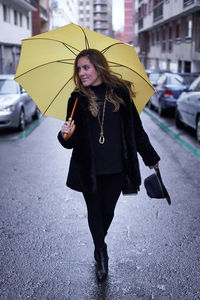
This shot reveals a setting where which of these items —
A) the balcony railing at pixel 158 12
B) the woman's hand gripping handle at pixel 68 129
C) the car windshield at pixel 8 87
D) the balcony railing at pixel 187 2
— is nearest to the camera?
the woman's hand gripping handle at pixel 68 129

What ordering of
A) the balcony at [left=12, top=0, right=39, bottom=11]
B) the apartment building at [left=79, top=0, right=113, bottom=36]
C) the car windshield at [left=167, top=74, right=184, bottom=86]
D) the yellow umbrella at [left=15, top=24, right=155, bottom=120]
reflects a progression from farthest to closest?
the apartment building at [left=79, top=0, right=113, bottom=36], the balcony at [left=12, top=0, right=39, bottom=11], the car windshield at [left=167, top=74, right=184, bottom=86], the yellow umbrella at [left=15, top=24, right=155, bottom=120]

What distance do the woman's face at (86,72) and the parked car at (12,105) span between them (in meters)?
7.69

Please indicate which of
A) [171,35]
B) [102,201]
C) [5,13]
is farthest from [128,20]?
[102,201]

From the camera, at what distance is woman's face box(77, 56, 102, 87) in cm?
290

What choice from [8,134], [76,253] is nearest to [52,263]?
[76,253]

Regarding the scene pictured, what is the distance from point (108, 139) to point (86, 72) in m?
0.51

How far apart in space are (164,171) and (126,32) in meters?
143

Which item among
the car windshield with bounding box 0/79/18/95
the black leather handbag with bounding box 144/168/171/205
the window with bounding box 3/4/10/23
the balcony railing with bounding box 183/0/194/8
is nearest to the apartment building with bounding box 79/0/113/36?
the window with bounding box 3/4/10/23

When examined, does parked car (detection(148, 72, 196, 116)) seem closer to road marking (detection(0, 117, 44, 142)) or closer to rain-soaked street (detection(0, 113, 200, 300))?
road marking (detection(0, 117, 44, 142))

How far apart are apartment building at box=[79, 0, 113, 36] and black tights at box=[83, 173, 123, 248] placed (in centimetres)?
15561

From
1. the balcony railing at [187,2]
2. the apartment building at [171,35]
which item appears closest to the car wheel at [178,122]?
the apartment building at [171,35]

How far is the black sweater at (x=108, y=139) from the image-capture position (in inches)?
116

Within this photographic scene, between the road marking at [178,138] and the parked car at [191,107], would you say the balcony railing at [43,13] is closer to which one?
the road marking at [178,138]

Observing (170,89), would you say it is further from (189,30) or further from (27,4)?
(27,4)
